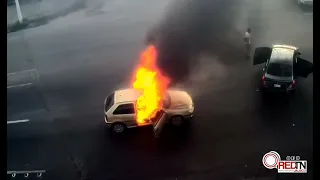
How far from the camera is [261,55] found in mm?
5836

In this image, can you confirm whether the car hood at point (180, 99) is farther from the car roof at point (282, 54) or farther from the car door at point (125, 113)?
the car roof at point (282, 54)

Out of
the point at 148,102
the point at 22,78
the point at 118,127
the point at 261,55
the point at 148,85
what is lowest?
the point at 118,127

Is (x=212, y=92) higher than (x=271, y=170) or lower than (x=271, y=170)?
higher

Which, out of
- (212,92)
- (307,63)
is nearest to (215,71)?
(212,92)

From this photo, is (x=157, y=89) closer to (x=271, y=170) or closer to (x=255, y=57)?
(x=255, y=57)

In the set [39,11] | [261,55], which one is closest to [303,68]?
[261,55]

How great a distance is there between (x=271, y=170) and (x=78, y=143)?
2.45m

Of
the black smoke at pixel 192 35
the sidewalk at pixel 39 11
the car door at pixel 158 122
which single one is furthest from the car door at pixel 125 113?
the sidewalk at pixel 39 11

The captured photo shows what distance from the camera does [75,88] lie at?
591 centimetres

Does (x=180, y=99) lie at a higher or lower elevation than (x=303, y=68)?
lower

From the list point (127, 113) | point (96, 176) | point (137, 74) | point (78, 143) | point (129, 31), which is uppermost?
point (129, 31)

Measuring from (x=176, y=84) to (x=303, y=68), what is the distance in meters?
1.62

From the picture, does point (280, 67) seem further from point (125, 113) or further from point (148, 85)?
point (125, 113)

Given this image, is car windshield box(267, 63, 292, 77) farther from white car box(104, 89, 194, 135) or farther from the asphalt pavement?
white car box(104, 89, 194, 135)
